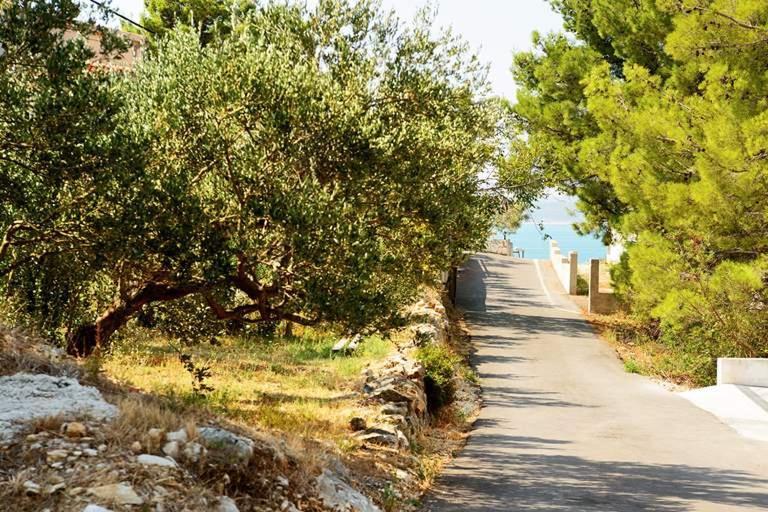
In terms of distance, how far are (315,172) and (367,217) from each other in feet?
3.33

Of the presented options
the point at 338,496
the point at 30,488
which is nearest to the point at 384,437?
the point at 338,496

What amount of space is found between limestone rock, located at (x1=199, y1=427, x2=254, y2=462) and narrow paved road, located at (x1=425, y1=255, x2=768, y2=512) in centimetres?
468

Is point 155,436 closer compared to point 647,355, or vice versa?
point 155,436

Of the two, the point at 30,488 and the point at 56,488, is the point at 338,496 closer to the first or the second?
the point at 56,488

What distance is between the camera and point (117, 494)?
6.28 meters

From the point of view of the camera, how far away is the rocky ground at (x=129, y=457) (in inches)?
251

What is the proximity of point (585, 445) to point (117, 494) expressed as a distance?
11619 millimetres

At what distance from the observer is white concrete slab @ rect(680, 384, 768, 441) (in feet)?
59.9

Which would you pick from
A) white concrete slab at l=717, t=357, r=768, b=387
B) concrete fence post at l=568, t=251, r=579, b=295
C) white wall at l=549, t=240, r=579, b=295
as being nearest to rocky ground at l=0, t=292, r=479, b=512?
white concrete slab at l=717, t=357, r=768, b=387

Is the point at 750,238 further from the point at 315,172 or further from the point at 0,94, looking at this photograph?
the point at 0,94

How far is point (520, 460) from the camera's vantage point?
14.7 meters

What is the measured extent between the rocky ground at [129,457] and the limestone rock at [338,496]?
2 centimetres

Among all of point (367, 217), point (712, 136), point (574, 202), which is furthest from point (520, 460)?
point (574, 202)

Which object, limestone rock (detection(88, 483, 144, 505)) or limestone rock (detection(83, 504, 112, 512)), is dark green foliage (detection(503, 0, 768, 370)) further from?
limestone rock (detection(83, 504, 112, 512))
